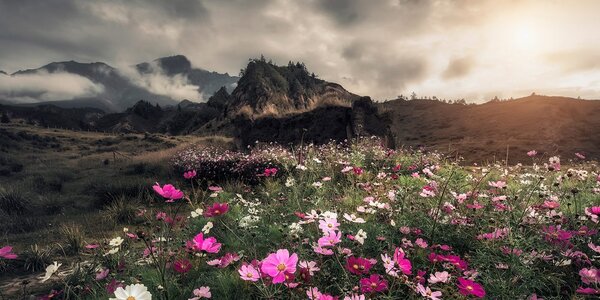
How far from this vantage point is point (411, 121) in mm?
41156

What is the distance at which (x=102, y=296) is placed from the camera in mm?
3174

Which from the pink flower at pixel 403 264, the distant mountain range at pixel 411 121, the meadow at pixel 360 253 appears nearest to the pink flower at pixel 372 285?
the meadow at pixel 360 253

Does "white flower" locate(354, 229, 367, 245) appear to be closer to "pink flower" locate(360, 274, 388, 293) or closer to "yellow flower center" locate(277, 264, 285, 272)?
"pink flower" locate(360, 274, 388, 293)

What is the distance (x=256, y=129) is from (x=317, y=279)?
54.0 ft

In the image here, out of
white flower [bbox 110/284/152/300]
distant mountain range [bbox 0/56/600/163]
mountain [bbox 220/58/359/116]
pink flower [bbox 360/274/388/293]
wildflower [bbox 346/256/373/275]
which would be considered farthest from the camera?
mountain [bbox 220/58/359/116]

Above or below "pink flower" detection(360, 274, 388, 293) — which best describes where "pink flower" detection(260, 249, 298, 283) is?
above

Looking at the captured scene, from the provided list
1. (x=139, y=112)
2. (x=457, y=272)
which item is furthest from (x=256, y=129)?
(x=139, y=112)

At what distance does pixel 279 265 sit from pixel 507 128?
101 feet

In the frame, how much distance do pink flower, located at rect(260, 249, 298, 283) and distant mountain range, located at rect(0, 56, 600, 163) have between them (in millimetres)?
4417

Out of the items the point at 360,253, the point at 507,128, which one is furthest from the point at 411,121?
the point at 360,253

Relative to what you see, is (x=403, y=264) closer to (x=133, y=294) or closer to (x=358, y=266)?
(x=358, y=266)

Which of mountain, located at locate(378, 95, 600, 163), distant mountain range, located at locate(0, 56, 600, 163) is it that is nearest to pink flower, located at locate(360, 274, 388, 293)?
distant mountain range, located at locate(0, 56, 600, 163)

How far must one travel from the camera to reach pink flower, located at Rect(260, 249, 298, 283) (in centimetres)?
175

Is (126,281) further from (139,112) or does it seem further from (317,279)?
(139,112)
